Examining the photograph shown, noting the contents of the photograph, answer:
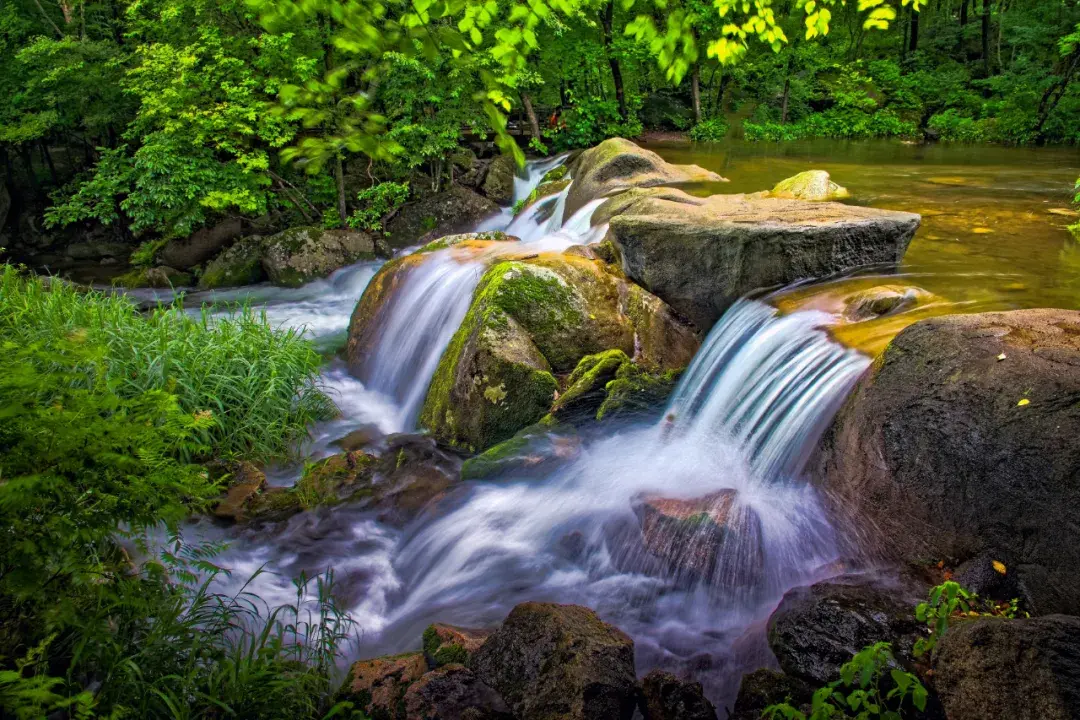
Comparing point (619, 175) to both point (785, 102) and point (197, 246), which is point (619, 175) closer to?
point (197, 246)

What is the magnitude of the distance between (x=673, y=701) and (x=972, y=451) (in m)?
2.08

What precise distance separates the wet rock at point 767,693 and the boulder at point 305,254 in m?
10.7

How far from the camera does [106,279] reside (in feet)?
43.2

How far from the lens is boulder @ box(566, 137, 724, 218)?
33.1ft

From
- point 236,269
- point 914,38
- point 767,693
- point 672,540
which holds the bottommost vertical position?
point 672,540

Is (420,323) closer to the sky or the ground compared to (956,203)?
closer to the ground

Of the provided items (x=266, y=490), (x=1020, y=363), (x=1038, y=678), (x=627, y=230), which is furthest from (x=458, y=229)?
(x=1038, y=678)

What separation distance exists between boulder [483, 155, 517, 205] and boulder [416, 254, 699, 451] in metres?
7.53

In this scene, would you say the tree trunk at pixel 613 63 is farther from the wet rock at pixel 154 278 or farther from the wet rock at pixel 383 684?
the wet rock at pixel 383 684

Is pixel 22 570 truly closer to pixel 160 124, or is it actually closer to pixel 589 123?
pixel 160 124

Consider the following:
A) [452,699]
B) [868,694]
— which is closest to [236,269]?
[452,699]

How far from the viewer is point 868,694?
2.45 meters

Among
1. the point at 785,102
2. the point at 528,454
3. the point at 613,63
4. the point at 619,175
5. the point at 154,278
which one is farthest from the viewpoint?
the point at 785,102

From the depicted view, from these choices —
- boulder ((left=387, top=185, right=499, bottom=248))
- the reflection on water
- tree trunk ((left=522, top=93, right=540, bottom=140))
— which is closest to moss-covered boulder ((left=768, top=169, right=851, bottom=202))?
the reflection on water
